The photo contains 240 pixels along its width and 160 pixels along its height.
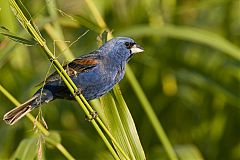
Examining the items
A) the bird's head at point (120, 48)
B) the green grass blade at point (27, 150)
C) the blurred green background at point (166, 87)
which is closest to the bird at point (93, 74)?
the bird's head at point (120, 48)

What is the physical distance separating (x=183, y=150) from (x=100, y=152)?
46 cm

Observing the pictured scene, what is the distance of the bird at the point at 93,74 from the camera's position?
7.24ft

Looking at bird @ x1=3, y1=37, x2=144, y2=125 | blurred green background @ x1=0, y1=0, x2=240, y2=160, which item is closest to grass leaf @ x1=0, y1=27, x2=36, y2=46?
bird @ x1=3, y1=37, x2=144, y2=125

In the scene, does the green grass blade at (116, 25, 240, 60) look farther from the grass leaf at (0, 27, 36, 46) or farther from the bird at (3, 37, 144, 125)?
the grass leaf at (0, 27, 36, 46)

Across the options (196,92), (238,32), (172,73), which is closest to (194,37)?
(172,73)

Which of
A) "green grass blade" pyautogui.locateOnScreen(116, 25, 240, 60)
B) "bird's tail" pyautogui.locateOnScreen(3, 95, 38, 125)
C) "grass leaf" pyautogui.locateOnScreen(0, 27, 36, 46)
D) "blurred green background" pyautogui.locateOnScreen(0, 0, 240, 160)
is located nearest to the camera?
"grass leaf" pyautogui.locateOnScreen(0, 27, 36, 46)

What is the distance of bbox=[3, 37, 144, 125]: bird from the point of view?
2.21 m

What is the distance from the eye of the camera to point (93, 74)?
7.57 feet

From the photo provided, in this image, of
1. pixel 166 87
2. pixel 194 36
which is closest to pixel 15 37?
pixel 194 36

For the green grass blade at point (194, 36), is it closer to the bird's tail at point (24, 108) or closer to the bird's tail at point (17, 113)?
the bird's tail at point (24, 108)

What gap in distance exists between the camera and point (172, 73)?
3.82m

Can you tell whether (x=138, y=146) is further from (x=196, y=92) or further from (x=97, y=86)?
(x=196, y=92)

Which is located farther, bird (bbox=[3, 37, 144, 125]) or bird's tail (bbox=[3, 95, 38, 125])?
bird (bbox=[3, 37, 144, 125])

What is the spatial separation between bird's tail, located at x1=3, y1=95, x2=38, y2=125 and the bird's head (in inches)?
14.8
